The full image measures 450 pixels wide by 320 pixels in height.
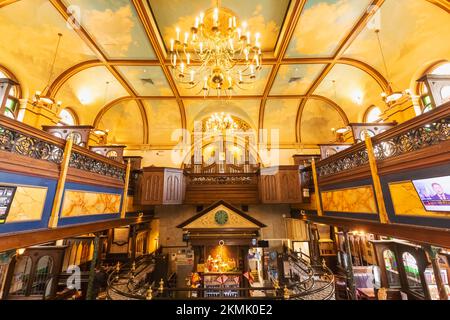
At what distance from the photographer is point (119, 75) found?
26.2ft

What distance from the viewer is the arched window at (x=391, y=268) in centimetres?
635

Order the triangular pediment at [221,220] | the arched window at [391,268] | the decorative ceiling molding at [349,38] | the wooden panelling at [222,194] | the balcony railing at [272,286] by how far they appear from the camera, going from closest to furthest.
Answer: the balcony railing at [272,286] → the decorative ceiling molding at [349,38] → the triangular pediment at [221,220] → the arched window at [391,268] → the wooden panelling at [222,194]

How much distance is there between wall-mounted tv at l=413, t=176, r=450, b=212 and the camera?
99.8 inches

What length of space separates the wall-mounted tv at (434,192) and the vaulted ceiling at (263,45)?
4.92 metres

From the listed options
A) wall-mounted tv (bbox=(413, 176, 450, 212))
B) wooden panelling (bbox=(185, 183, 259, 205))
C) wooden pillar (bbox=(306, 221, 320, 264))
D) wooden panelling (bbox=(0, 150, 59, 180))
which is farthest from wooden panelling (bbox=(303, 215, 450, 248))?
wooden panelling (bbox=(0, 150, 59, 180))

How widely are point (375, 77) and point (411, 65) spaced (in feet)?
3.23

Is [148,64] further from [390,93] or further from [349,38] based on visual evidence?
[390,93]

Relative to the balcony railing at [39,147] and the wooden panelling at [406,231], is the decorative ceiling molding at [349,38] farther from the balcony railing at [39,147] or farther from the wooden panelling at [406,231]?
the balcony railing at [39,147]

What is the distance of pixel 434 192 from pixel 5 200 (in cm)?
625

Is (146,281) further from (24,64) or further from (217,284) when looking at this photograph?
(24,64)

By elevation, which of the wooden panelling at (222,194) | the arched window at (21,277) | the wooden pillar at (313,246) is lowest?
the arched window at (21,277)

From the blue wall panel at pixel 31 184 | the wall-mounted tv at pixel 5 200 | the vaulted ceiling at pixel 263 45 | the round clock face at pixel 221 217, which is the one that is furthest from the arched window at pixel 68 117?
the round clock face at pixel 221 217

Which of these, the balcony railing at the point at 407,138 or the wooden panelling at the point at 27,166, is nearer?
the balcony railing at the point at 407,138
